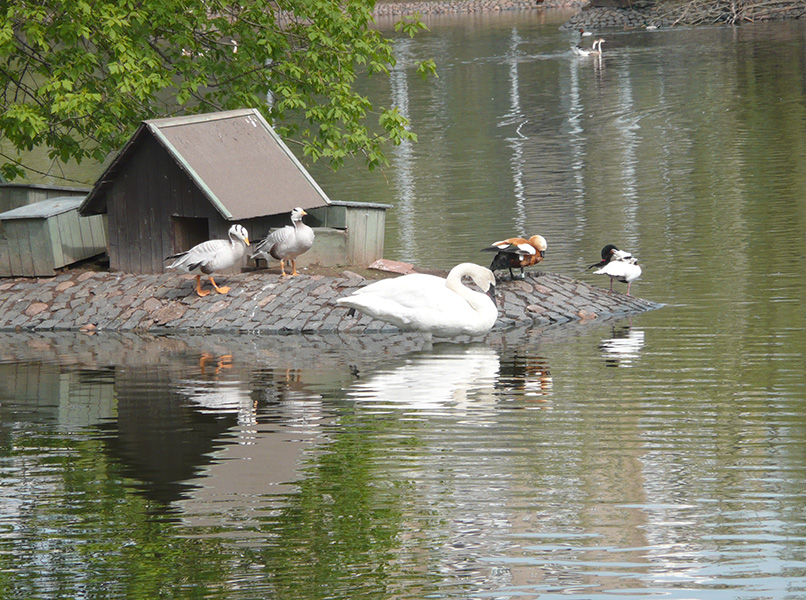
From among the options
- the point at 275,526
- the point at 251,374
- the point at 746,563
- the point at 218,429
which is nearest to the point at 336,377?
the point at 251,374

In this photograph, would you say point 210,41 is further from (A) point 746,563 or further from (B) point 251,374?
(A) point 746,563

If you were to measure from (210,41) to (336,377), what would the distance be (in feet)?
30.3

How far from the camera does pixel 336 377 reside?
45.9 ft

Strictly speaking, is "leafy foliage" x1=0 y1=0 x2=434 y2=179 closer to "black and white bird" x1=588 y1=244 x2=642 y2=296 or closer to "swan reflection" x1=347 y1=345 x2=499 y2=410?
"black and white bird" x1=588 y1=244 x2=642 y2=296

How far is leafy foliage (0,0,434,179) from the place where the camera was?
18.7 meters

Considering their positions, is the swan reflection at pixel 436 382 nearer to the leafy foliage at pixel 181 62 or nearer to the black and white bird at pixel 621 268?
the black and white bird at pixel 621 268

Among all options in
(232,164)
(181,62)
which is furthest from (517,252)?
(181,62)

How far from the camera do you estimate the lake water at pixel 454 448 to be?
8.18 m

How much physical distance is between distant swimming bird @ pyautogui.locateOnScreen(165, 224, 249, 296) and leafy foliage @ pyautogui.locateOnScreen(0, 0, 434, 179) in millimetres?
2830

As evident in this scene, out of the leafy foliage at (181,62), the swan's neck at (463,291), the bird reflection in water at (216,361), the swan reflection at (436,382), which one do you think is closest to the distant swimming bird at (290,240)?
the bird reflection in water at (216,361)

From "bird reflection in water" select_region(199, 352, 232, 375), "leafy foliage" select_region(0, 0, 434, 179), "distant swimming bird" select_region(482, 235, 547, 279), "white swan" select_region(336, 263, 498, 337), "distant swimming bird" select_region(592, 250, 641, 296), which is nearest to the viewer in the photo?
"bird reflection in water" select_region(199, 352, 232, 375)

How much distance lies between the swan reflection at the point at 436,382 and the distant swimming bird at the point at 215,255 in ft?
12.5

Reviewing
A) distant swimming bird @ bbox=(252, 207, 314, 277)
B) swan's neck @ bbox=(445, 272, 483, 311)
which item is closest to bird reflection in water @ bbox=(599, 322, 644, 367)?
swan's neck @ bbox=(445, 272, 483, 311)

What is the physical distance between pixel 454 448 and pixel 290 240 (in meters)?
7.53
